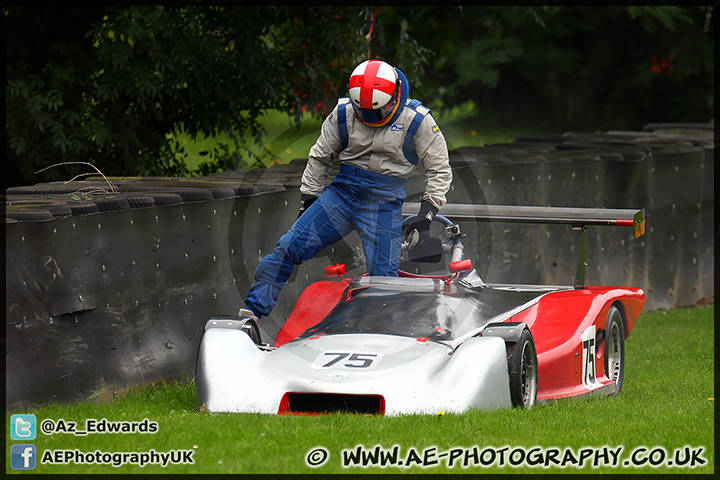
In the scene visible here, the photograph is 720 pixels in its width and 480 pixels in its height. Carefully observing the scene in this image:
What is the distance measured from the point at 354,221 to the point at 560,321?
5.51 ft

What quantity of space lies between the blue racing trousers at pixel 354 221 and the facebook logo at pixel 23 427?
86.4 inches

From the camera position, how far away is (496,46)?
26.0 meters

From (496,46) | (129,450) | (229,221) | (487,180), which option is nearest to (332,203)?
(229,221)

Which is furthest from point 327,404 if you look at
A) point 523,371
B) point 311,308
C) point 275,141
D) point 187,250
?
point 275,141

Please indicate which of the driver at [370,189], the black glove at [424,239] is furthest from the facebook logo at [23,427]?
the black glove at [424,239]

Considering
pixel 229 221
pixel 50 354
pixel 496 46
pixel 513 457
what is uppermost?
pixel 496 46

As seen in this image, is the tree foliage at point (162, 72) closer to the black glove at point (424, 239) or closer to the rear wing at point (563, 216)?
the rear wing at point (563, 216)

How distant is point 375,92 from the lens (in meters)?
6.97

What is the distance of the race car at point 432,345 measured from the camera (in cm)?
582

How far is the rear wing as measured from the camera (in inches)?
297

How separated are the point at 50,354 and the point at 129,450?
116 centimetres

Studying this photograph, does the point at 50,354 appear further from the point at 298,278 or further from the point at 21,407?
the point at 298,278

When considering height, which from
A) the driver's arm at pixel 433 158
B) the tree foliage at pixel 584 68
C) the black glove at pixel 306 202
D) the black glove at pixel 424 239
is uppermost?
the tree foliage at pixel 584 68

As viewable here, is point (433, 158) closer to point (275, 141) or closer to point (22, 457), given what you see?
point (22, 457)
